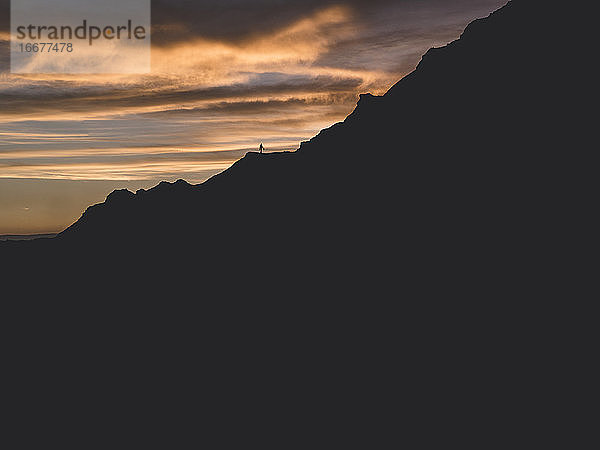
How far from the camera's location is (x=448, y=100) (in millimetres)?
125562

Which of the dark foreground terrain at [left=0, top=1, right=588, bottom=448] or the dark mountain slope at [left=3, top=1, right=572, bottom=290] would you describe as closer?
the dark foreground terrain at [left=0, top=1, right=588, bottom=448]

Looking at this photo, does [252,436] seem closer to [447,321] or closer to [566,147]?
[447,321]

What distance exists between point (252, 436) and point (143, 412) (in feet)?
100

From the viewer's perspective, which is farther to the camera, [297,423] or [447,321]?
[297,423]

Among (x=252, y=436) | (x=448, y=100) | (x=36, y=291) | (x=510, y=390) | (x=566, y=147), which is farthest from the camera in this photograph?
(x=36, y=291)

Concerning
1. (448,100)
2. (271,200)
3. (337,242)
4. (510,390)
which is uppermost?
(448,100)

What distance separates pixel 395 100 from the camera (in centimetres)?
13975

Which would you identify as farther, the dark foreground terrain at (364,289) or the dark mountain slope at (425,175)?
the dark mountain slope at (425,175)

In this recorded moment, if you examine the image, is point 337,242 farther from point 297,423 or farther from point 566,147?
point 566,147

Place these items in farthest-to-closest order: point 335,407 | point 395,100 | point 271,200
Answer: point 271,200 < point 395,100 < point 335,407

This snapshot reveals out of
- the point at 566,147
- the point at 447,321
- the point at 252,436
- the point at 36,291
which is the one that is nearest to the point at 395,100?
the point at 566,147

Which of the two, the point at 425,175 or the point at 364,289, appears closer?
the point at 364,289

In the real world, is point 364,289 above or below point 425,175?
below

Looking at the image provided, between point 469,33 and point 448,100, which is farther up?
point 469,33
